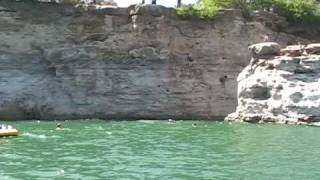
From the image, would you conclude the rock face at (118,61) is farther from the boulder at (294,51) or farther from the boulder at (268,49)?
the boulder at (294,51)

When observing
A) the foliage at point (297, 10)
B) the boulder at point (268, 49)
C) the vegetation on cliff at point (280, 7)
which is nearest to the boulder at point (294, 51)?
the boulder at point (268, 49)

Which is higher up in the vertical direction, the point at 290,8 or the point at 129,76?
the point at 290,8

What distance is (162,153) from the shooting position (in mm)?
22797

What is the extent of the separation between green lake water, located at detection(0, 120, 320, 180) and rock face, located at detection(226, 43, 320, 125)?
10.8 feet

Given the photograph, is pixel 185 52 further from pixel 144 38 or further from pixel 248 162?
pixel 248 162

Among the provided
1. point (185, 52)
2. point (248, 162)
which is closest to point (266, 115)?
point (185, 52)

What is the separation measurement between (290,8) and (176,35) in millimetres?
10504

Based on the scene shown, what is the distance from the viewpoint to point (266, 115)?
38.7 metres

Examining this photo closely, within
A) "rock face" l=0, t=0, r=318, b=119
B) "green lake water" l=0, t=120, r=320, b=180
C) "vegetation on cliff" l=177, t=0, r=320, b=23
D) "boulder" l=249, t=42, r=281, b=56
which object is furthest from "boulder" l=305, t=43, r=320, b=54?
"vegetation on cliff" l=177, t=0, r=320, b=23

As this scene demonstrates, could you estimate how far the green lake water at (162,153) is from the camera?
17.9 metres

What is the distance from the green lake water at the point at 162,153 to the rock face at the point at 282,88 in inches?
130

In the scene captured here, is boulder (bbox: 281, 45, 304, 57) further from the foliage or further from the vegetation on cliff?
the foliage

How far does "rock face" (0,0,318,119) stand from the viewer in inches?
1763

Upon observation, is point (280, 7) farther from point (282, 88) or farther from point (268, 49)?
point (282, 88)
